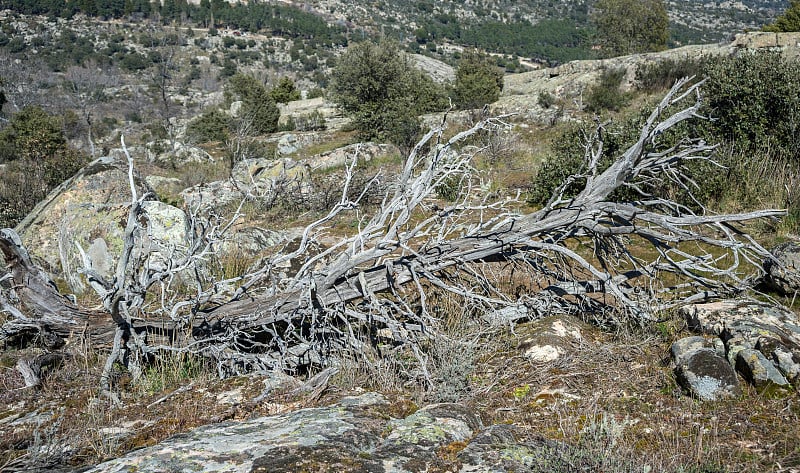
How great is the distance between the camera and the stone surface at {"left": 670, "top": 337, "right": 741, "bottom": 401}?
311cm

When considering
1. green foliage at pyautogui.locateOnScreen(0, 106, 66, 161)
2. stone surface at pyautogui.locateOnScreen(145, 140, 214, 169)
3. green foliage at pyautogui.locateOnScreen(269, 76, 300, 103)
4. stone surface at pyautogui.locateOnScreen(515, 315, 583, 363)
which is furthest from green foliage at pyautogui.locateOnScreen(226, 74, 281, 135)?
stone surface at pyautogui.locateOnScreen(515, 315, 583, 363)

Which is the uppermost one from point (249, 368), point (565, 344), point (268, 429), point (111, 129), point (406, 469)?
point (406, 469)

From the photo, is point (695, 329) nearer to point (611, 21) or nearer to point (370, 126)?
point (370, 126)

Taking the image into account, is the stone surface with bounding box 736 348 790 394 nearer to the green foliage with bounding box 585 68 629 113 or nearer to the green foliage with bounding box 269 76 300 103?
the green foliage with bounding box 585 68 629 113

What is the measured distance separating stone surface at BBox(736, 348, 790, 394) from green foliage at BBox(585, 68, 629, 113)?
44.6 ft

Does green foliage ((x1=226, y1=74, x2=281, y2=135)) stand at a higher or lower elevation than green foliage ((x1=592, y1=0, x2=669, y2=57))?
lower

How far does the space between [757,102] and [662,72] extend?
417 inches

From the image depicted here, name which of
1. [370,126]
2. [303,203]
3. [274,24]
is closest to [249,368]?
[303,203]

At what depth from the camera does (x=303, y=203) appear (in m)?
10.0

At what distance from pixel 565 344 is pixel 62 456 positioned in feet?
10.5

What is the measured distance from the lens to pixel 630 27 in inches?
1533

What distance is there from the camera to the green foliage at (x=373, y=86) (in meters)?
17.8

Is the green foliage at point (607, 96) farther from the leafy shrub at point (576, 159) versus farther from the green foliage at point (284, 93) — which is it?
the green foliage at point (284, 93)

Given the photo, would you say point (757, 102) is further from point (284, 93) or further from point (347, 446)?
point (284, 93)
